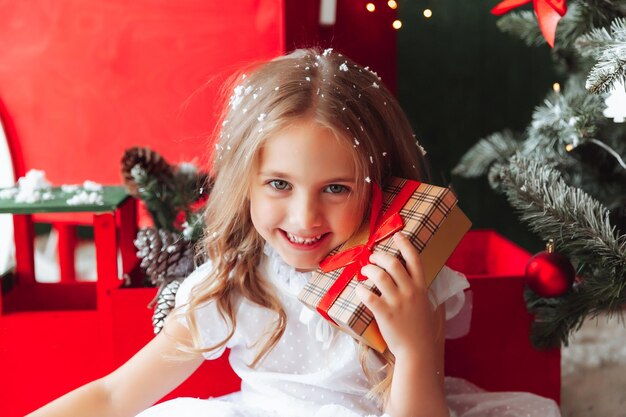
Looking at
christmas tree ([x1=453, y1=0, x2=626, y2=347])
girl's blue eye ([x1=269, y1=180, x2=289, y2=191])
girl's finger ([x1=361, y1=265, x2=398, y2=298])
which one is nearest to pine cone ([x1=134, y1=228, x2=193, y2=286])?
girl's blue eye ([x1=269, y1=180, x2=289, y2=191])

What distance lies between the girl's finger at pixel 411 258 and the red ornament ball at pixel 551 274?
294mm

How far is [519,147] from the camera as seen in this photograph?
1.41 metres

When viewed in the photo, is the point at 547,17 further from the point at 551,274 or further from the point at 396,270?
the point at 396,270

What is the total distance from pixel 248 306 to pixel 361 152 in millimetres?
291

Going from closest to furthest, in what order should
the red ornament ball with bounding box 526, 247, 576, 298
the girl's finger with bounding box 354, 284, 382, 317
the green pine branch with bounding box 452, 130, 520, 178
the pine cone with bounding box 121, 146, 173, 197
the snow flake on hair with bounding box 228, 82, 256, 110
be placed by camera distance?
the girl's finger with bounding box 354, 284, 382, 317 < the snow flake on hair with bounding box 228, 82, 256, 110 < the red ornament ball with bounding box 526, 247, 576, 298 < the pine cone with bounding box 121, 146, 173, 197 < the green pine branch with bounding box 452, 130, 520, 178

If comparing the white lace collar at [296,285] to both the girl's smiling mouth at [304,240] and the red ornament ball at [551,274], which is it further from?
the red ornament ball at [551,274]

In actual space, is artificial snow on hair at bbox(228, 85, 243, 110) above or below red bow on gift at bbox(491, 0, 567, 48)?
below

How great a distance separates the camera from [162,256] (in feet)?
3.58

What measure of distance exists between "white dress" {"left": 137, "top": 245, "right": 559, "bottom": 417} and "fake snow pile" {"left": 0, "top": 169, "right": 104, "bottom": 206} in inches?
8.6

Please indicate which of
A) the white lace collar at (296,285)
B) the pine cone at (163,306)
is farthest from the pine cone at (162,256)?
the white lace collar at (296,285)

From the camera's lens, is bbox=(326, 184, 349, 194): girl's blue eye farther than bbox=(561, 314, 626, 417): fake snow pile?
No

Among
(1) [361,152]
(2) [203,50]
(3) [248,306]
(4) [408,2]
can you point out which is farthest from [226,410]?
(4) [408,2]

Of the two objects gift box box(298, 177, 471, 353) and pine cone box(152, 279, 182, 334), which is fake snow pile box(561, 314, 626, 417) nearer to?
gift box box(298, 177, 471, 353)

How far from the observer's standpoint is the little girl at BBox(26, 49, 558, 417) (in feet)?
2.77
